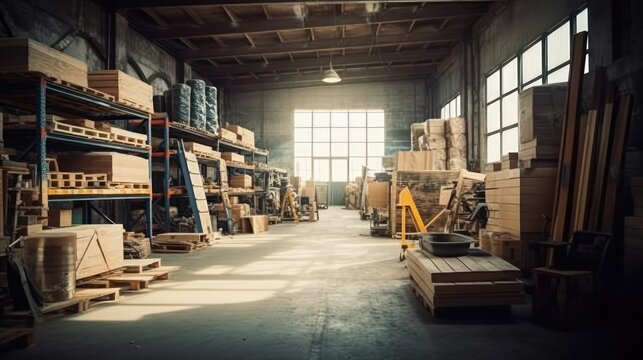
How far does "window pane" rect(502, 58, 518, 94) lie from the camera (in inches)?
480

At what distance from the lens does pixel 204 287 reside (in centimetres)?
577

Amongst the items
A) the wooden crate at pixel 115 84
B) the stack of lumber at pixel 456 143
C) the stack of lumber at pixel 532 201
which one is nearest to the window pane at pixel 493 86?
the stack of lumber at pixel 456 143

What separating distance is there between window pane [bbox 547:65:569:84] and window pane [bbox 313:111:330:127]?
662 inches

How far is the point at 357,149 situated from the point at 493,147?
508 inches

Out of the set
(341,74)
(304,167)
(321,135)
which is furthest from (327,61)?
(304,167)

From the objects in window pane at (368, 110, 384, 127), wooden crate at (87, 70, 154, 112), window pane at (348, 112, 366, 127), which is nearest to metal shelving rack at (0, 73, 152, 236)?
wooden crate at (87, 70, 154, 112)

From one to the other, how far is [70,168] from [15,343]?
5.32 m

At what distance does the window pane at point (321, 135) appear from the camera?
26150mm

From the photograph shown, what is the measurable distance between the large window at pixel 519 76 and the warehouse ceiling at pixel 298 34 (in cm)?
269

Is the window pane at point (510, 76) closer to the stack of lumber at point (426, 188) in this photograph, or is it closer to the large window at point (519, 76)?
the large window at point (519, 76)

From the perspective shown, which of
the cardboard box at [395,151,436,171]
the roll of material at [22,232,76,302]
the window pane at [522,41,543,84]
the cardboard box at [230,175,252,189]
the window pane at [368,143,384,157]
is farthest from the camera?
the window pane at [368,143,384,157]

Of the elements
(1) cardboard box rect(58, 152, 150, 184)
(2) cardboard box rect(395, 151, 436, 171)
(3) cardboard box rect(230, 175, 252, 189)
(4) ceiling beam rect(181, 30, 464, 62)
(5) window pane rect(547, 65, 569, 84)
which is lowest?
(3) cardboard box rect(230, 175, 252, 189)

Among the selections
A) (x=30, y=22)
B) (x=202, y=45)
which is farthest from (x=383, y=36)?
(x=30, y=22)

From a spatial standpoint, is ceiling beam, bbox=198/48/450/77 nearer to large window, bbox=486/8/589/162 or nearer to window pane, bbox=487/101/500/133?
large window, bbox=486/8/589/162
